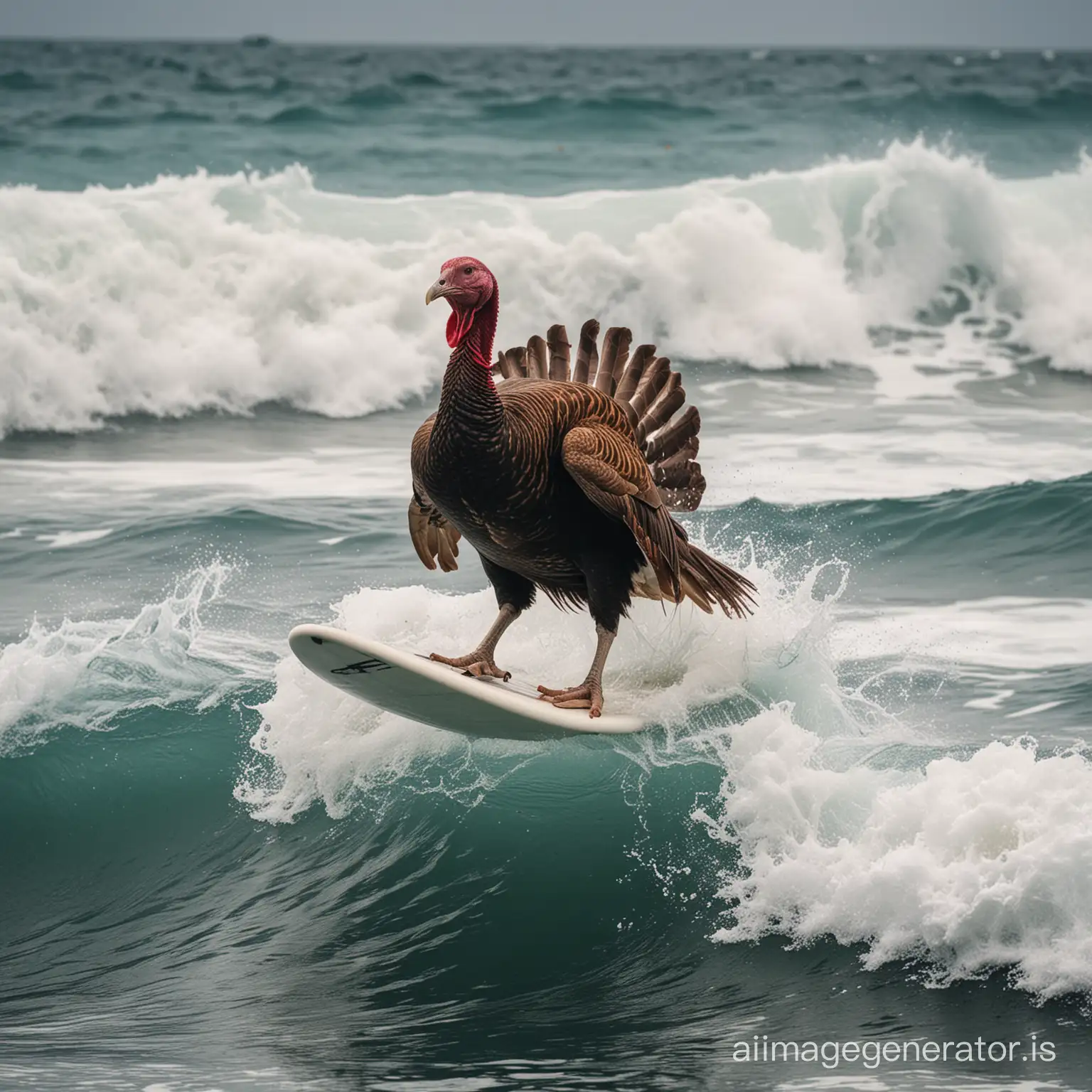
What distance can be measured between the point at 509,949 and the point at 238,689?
2640 millimetres

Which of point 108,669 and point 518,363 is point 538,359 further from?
point 108,669

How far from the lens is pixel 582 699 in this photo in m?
6.41

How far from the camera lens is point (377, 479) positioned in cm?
1285

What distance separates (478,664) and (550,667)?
833 millimetres

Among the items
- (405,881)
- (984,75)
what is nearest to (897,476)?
(405,881)

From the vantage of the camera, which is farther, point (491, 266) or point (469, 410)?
point (491, 266)

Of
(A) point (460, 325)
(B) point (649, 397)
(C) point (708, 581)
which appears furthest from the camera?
(B) point (649, 397)

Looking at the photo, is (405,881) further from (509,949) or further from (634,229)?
(634,229)

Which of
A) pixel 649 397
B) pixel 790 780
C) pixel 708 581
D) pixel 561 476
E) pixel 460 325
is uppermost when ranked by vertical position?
pixel 460 325

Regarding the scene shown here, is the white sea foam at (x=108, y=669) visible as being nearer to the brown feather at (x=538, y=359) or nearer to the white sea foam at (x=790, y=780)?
the white sea foam at (x=790, y=780)

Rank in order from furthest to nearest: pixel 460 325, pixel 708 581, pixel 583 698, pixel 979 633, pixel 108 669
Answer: pixel 979 633 → pixel 108 669 → pixel 708 581 → pixel 583 698 → pixel 460 325

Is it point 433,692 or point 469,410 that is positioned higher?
point 469,410

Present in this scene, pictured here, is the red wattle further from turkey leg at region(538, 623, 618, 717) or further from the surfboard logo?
turkey leg at region(538, 623, 618, 717)

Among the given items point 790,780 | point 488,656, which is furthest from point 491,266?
point 790,780
